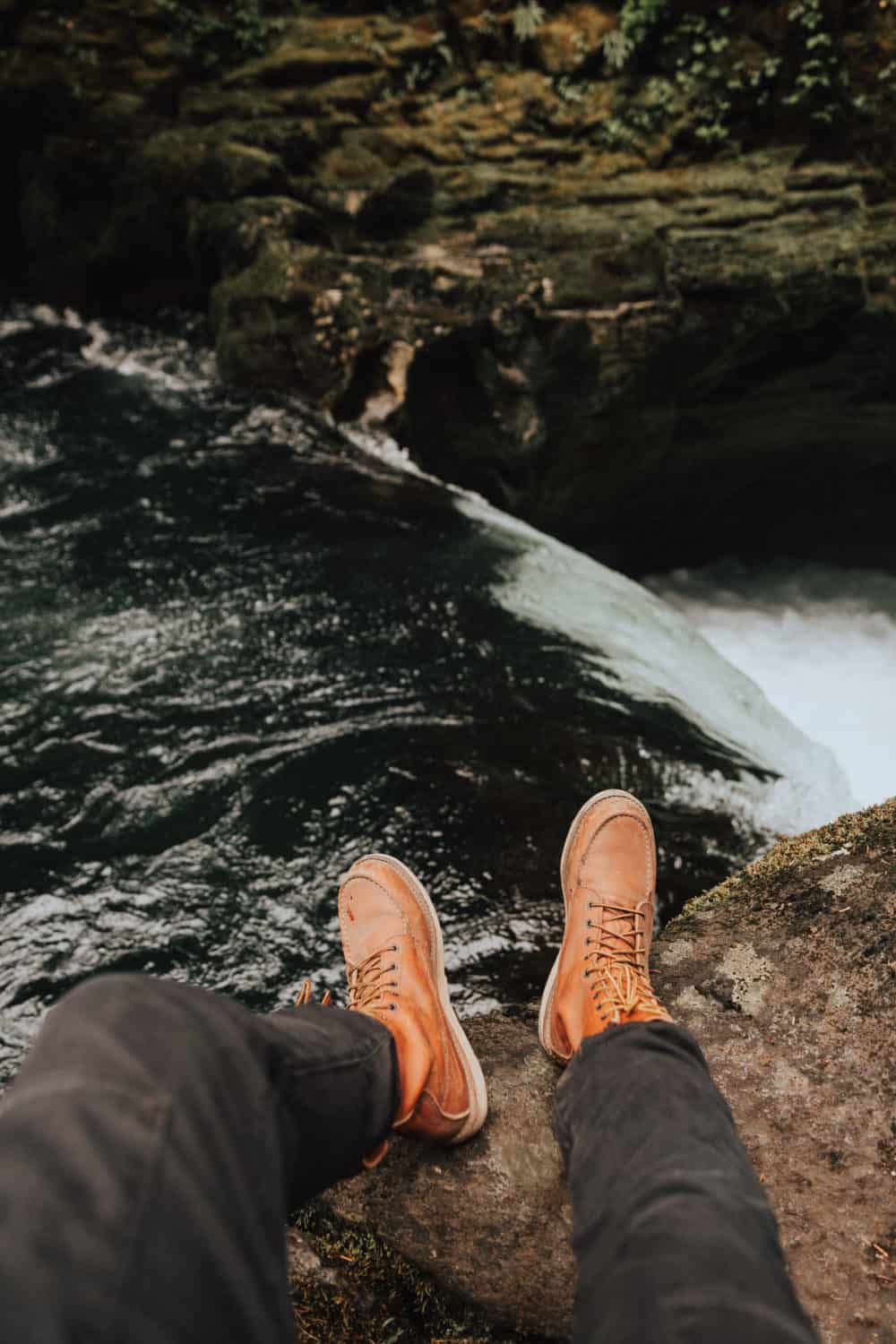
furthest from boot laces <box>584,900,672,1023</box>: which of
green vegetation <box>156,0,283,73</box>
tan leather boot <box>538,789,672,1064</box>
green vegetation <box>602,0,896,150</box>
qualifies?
green vegetation <box>156,0,283,73</box>

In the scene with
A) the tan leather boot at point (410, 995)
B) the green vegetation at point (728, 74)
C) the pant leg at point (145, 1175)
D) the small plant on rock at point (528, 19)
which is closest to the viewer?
the pant leg at point (145, 1175)

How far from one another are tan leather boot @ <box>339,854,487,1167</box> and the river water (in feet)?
1.34

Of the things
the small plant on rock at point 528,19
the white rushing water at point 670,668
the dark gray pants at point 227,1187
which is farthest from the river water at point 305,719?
the small plant on rock at point 528,19

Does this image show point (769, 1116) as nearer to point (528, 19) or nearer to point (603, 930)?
point (603, 930)

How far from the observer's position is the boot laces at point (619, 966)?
6.66ft

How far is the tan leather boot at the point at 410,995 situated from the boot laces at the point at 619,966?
0.37 metres

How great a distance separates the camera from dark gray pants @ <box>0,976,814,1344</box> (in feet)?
3.19

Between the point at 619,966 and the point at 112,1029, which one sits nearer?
the point at 112,1029

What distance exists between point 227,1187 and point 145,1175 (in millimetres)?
133

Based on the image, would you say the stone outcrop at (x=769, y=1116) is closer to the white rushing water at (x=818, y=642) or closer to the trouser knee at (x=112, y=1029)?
the trouser knee at (x=112, y=1029)

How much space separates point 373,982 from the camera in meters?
2.18

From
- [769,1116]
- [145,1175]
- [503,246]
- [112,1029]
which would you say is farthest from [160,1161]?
[503,246]

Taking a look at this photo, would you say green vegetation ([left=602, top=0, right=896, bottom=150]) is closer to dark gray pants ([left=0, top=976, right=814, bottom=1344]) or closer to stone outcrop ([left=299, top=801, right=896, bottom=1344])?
stone outcrop ([left=299, top=801, right=896, bottom=1344])

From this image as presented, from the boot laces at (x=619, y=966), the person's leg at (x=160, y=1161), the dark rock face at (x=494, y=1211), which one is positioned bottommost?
the dark rock face at (x=494, y=1211)
